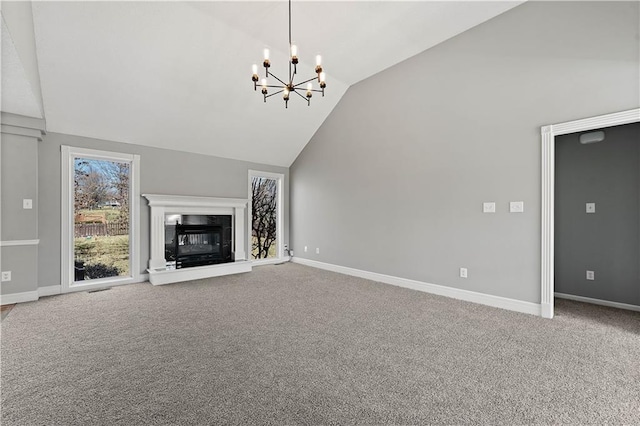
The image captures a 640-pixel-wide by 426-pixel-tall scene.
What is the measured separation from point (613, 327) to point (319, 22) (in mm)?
4816

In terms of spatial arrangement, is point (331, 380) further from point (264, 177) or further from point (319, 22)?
point (264, 177)

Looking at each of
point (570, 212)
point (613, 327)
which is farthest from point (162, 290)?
point (570, 212)

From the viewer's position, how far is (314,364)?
2123mm

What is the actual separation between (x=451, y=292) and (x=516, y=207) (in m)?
1.43

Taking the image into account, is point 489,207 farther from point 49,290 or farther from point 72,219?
point 49,290

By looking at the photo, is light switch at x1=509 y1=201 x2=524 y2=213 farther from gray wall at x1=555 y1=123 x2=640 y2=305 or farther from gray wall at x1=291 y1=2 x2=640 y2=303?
gray wall at x1=555 y1=123 x2=640 y2=305

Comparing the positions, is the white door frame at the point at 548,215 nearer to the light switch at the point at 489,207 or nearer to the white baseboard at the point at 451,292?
the white baseboard at the point at 451,292

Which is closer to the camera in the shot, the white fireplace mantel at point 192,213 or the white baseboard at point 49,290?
the white baseboard at point 49,290

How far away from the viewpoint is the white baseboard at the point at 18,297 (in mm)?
3537

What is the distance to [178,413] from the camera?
160 centimetres

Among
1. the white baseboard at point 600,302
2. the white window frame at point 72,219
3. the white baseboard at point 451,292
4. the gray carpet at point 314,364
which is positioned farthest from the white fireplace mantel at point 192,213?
the white baseboard at point 600,302

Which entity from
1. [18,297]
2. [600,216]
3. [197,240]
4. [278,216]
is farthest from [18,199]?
[600,216]

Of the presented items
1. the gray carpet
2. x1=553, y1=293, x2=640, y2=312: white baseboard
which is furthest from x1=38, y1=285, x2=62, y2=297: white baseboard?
x1=553, y1=293, x2=640, y2=312: white baseboard

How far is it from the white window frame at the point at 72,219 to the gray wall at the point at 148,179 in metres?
0.06
